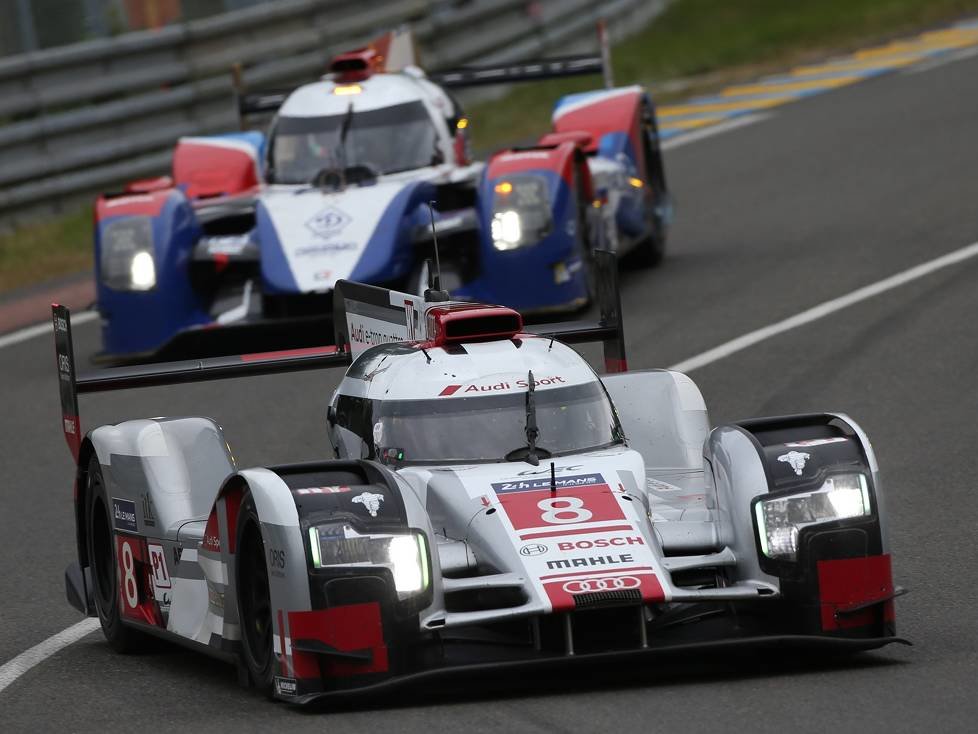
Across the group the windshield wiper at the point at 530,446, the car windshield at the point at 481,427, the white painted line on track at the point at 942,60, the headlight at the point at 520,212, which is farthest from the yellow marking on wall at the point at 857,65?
the windshield wiper at the point at 530,446

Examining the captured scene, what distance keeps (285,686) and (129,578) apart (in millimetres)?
1827

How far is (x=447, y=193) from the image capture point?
16.1 meters

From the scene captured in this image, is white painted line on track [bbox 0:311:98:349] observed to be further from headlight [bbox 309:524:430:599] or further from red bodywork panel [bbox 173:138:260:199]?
headlight [bbox 309:524:430:599]

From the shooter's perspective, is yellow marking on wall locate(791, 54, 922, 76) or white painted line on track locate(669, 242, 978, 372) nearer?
white painted line on track locate(669, 242, 978, 372)

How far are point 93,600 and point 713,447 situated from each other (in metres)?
3.00

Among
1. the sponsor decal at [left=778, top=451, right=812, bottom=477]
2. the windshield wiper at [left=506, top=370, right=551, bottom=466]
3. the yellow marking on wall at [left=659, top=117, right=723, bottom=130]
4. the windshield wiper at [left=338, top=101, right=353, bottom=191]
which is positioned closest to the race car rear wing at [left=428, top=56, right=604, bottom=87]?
the windshield wiper at [left=338, top=101, right=353, bottom=191]

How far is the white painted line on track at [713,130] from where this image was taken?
23000 mm

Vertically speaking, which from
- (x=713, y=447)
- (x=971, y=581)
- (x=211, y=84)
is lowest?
(x=971, y=581)

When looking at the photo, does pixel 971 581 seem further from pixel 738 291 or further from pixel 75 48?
pixel 75 48

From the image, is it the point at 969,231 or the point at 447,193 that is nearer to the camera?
the point at 447,193

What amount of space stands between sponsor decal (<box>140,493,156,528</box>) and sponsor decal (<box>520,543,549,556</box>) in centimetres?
205

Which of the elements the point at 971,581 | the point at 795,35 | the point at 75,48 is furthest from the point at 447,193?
the point at 795,35

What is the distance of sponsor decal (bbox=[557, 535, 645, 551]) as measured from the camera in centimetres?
772

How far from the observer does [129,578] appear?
9289 mm
